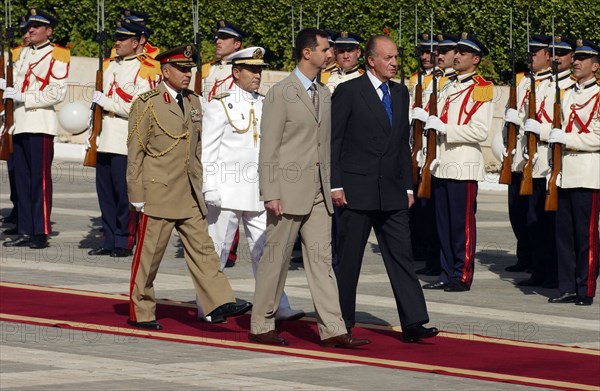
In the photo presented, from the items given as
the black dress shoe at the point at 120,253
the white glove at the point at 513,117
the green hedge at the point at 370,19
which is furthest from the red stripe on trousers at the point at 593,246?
the green hedge at the point at 370,19

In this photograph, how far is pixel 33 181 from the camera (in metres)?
17.1

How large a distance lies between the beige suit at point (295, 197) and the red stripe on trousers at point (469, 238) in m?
3.43

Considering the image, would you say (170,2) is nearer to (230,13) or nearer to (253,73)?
(230,13)

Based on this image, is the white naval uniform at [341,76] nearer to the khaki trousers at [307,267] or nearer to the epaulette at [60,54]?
the epaulette at [60,54]

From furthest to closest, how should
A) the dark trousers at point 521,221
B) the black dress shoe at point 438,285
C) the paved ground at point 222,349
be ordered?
the dark trousers at point 521,221, the black dress shoe at point 438,285, the paved ground at point 222,349

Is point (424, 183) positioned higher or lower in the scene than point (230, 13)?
lower

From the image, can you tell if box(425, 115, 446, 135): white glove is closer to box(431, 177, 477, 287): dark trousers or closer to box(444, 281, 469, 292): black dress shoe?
box(431, 177, 477, 287): dark trousers

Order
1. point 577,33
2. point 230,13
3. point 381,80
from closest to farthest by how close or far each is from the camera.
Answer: point 381,80, point 577,33, point 230,13

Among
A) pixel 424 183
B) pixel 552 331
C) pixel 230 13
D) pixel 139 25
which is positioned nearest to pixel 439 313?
pixel 552 331

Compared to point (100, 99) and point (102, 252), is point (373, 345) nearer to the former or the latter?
point (102, 252)

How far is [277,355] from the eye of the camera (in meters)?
11.2

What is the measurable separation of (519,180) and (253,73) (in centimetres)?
383

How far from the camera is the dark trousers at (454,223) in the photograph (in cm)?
1497

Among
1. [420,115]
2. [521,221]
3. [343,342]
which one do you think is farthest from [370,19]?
[343,342]
